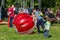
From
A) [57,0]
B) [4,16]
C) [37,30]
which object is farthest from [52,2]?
[37,30]

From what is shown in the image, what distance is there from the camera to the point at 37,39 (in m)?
14.2

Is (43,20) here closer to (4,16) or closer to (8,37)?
(8,37)

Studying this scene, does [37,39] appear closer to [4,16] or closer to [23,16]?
[23,16]

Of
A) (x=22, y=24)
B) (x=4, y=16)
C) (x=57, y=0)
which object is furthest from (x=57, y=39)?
(x=57, y=0)

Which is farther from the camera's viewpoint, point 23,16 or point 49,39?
point 23,16

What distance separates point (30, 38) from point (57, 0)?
30.1m

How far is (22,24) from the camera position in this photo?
15594 millimetres

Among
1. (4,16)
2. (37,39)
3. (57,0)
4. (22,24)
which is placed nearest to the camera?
(37,39)

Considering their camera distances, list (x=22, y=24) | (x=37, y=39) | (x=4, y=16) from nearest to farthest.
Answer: (x=37, y=39)
(x=22, y=24)
(x=4, y=16)

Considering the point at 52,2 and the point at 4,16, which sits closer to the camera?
the point at 4,16

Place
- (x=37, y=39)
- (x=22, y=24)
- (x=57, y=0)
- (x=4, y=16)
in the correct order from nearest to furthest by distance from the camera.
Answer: (x=37, y=39) → (x=22, y=24) → (x=4, y=16) → (x=57, y=0)

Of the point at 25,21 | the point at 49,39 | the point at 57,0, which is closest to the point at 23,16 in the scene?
the point at 25,21

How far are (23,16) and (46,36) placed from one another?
78.2 inches

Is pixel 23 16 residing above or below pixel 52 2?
above
